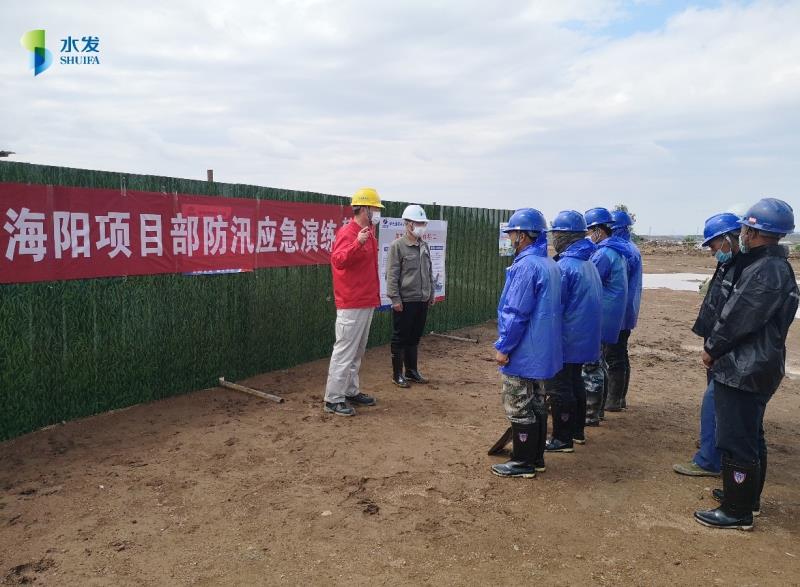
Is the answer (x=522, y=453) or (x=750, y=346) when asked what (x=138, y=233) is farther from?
(x=750, y=346)

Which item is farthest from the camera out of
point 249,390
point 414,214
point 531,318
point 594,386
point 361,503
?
point 414,214

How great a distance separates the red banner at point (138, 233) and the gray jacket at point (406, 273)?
4.98ft

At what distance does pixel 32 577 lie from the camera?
2973 mm

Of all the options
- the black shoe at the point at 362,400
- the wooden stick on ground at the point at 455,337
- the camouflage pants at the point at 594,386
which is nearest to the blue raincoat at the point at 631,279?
the camouflage pants at the point at 594,386

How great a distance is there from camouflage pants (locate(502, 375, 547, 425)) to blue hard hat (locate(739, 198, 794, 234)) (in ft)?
5.66

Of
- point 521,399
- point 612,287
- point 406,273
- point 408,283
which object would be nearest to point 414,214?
point 406,273

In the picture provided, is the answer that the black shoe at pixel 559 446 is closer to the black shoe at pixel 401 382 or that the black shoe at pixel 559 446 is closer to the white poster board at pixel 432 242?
the black shoe at pixel 401 382

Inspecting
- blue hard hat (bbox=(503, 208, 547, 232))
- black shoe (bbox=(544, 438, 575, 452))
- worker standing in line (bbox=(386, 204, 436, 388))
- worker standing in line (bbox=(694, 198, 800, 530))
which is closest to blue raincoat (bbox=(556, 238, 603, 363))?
blue hard hat (bbox=(503, 208, 547, 232))

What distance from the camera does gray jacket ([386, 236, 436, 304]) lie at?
6.50 metres

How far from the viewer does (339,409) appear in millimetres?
5629

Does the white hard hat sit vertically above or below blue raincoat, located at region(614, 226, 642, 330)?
above

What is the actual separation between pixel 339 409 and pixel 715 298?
11.1 ft

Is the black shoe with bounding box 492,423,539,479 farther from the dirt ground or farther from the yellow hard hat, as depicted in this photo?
the yellow hard hat

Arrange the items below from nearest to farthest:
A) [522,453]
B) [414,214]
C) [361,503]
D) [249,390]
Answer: [361,503] < [522,453] < [249,390] < [414,214]
